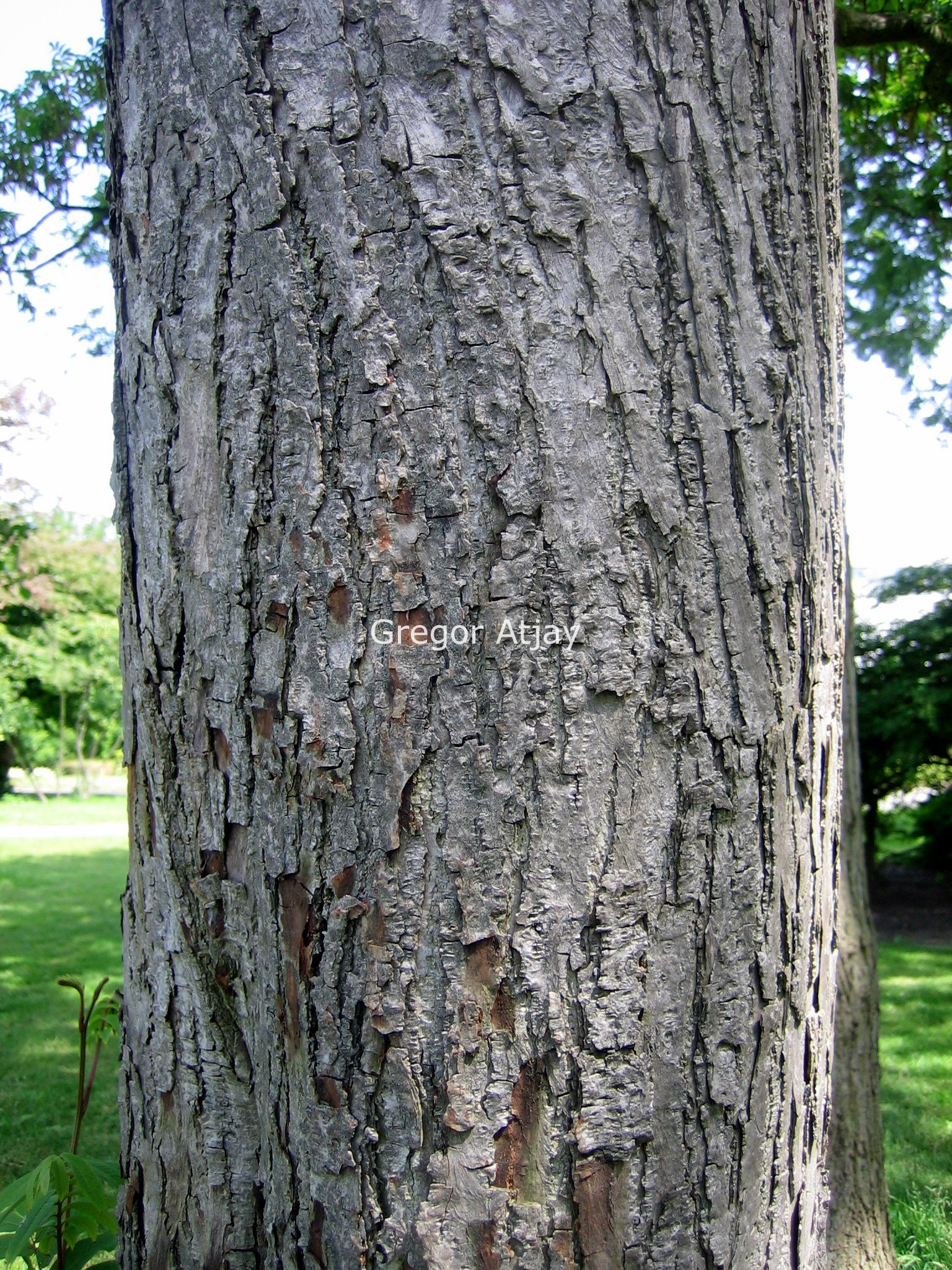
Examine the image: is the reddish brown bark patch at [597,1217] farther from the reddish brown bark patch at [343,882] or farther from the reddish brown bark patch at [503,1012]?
the reddish brown bark patch at [343,882]

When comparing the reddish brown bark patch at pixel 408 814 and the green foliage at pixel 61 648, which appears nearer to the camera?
the reddish brown bark patch at pixel 408 814

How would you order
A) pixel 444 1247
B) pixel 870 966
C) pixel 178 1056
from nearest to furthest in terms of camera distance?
pixel 444 1247
pixel 178 1056
pixel 870 966

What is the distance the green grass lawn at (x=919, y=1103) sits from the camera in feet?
11.7

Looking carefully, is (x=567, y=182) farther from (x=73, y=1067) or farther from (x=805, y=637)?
(x=73, y=1067)

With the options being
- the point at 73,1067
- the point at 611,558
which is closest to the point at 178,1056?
the point at 611,558

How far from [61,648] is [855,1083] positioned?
24.2 m

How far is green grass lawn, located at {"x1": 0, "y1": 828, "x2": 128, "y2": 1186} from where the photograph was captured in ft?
15.5

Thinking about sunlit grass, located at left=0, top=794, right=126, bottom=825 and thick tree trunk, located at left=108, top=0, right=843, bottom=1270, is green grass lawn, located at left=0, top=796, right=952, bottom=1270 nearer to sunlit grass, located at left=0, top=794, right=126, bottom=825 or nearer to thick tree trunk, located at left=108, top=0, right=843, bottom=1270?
thick tree trunk, located at left=108, top=0, right=843, bottom=1270

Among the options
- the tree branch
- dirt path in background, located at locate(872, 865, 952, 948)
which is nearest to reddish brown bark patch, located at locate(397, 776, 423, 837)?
the tree branch

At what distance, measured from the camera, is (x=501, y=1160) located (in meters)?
0.99

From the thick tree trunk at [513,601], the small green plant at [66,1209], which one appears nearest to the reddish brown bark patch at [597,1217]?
the thick tree trunk at [513,601]

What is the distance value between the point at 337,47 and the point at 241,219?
0.22 meters

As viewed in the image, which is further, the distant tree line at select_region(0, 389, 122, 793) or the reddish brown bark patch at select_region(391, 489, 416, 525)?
the distant tree line at select_region(0, 389, 122, 793)

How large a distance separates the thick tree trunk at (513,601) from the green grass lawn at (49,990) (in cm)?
349
